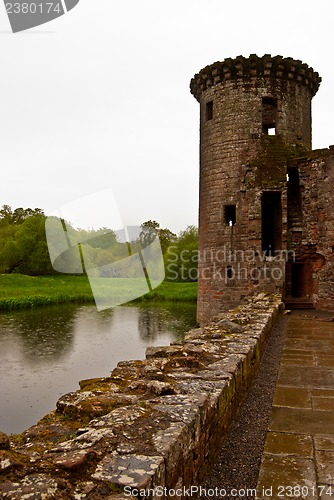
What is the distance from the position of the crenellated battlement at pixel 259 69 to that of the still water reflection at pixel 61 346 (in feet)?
30.3

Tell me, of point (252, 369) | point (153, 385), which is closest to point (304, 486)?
point (153, 385)

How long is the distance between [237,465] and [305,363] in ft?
9.16

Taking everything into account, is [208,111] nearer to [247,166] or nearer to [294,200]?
[247,166]

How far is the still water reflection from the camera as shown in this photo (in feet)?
30.1

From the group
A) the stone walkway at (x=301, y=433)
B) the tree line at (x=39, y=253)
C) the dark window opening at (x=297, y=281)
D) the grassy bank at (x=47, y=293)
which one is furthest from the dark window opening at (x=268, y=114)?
the tree line at (x=39, y=253)

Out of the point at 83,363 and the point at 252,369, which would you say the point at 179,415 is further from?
the point at 83,363

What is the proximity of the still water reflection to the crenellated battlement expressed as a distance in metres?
9.24

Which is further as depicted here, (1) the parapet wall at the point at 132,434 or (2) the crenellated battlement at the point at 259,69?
(2) the crenellated battlement at the point at 259,69

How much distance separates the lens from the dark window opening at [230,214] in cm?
1475

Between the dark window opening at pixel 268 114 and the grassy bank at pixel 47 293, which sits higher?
the dark window opening at pixel 268 114

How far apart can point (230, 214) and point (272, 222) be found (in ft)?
5.28

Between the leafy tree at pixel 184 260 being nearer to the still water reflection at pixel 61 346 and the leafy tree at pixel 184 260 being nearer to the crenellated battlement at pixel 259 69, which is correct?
the still water reflection at pixel 61 346

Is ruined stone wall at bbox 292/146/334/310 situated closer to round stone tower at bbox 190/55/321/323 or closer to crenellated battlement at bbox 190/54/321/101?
round stone tower at bbox 190/55/321/323

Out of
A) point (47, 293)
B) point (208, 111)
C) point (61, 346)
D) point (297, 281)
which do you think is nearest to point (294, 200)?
point (297, 281)
